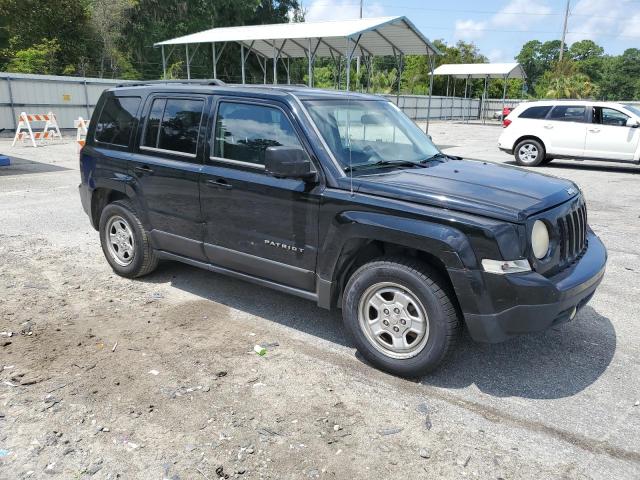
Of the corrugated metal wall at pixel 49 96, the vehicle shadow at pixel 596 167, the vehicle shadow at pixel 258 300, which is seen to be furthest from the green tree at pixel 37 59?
the vehicle shadow at pixel 258 300

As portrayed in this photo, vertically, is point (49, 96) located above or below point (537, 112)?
above

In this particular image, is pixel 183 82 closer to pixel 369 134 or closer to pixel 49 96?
pixel 369 134

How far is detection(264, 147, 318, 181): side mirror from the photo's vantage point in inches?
147

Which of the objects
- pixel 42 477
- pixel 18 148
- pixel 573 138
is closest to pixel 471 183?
pixel 42 477

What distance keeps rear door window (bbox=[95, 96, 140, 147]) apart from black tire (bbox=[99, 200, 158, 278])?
63 centimetres

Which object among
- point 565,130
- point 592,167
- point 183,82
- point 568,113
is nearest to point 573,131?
point 565,130

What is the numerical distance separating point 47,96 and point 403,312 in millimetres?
23347

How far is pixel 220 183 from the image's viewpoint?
4.45 meters

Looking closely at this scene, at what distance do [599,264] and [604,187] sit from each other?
361 inches

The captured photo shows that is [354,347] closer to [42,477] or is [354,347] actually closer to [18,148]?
[42,477]

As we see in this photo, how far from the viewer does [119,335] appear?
14.2ft

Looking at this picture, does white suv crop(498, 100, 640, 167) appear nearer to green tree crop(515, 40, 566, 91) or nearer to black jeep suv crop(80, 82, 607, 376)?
black jeep suv crop(80, 82, 607, 376)

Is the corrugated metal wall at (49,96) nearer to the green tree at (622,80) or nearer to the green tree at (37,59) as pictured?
the green tree at (37,59)

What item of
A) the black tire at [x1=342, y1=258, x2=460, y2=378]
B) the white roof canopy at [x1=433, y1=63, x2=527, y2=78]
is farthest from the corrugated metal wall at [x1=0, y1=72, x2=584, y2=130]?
the white roof canopy at [x1=433, y1=63, x2=527, y2=78]
